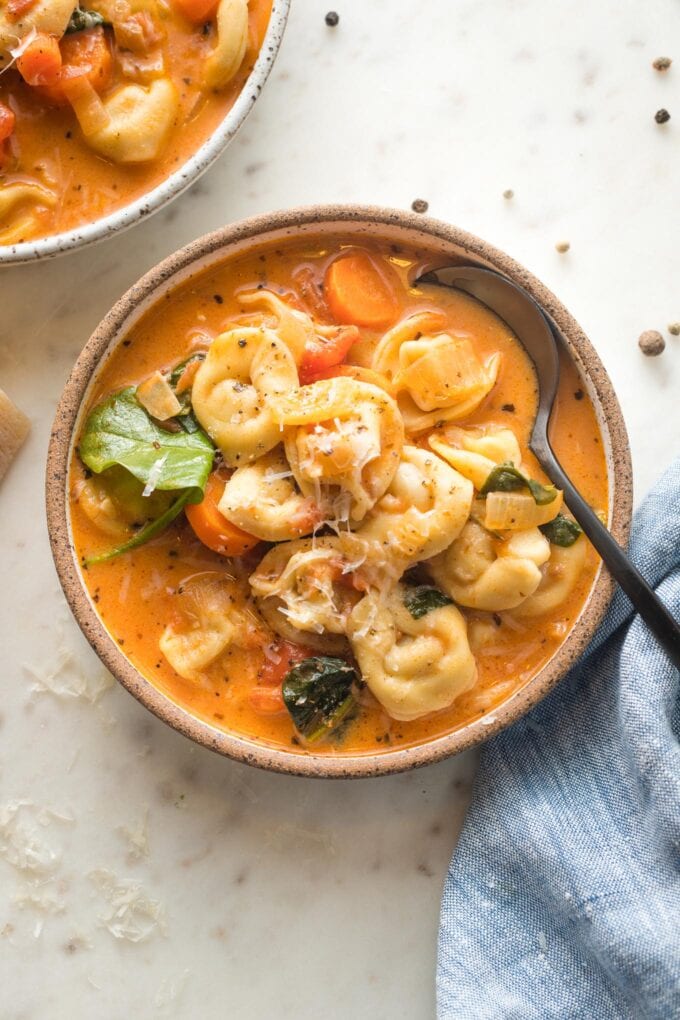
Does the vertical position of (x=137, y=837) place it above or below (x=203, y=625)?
below

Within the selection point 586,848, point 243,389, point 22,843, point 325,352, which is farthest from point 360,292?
point 22,843

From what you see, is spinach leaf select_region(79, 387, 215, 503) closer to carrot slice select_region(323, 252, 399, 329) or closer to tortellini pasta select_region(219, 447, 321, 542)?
tortellini pasta select_region(219, 447, 321, 542)

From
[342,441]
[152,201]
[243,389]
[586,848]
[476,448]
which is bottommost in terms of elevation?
[586,848]

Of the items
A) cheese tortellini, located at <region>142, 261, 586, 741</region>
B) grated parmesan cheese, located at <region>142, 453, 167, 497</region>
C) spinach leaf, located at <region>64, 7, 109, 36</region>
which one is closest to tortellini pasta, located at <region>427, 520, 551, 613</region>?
cheese tortellini, located at <region>142, 261, 586, 741</region>

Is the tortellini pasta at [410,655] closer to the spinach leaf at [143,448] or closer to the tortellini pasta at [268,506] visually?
the tortellini pasta at [268,506]

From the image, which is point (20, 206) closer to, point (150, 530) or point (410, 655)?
point (150, 530)

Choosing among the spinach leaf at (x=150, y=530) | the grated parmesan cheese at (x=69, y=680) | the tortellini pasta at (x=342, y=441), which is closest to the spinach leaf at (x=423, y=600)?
the tortellini pasta at (x=342, y=441)
